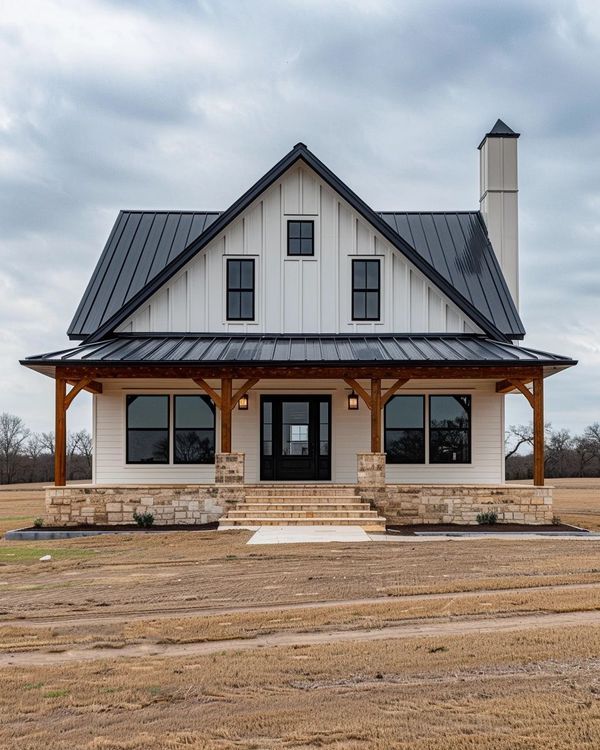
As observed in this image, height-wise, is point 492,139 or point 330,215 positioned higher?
point 492,139

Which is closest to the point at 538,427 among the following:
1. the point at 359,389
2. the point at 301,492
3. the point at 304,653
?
the point at 359,389

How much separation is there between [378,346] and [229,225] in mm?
4726

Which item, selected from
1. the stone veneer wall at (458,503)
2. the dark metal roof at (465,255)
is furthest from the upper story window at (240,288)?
the stone veneer wall at (458,503)

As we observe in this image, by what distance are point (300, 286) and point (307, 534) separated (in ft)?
24.1

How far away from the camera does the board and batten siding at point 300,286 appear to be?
1919cm

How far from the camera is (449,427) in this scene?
746 inches

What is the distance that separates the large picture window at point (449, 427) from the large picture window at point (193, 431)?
5.21 meters

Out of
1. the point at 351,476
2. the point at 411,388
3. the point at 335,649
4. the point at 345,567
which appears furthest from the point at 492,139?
the point at 335,649

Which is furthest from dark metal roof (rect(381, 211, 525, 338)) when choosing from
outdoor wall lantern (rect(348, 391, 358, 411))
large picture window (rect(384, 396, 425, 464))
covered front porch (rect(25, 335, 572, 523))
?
outdoor wall lantern (rect(348, 391, 358, 411))

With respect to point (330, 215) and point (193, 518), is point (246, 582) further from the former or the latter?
point (330, 215)

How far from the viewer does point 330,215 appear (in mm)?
19391

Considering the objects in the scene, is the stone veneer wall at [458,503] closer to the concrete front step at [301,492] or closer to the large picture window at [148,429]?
the concrete front step at [301,492]

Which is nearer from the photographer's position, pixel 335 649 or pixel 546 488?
pixel 335 649

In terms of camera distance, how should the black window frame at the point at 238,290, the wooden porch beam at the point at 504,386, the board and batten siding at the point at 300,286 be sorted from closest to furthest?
the wooden porch beam at the point at 504,386 → the board and batten siding at the point at 300,286 → the black window frame at the point at 238,290
